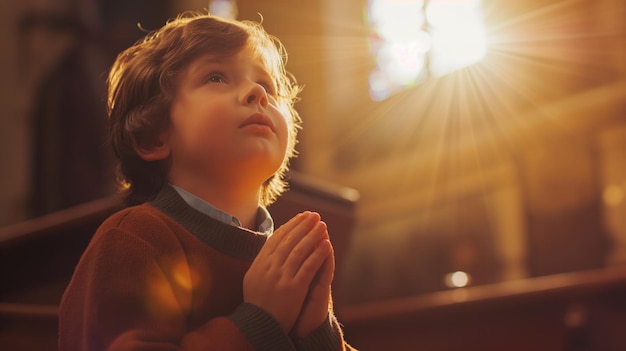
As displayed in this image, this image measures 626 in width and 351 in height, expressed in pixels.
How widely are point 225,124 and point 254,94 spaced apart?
0.06m

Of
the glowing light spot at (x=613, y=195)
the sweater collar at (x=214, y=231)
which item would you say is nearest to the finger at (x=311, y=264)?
the sweater collar at (x=214, y=231)

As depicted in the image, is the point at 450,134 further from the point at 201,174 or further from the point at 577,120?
the point at 201,174

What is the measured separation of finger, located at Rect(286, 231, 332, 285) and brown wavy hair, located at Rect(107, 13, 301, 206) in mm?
265

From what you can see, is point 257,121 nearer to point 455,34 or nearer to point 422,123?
point 455,34

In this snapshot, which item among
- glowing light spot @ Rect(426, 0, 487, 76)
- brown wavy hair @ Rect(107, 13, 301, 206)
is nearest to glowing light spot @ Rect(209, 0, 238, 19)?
glowing light spot @ Rect(426, 0, 487, 76)

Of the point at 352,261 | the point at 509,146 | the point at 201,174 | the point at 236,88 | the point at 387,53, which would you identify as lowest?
the point at 201,174

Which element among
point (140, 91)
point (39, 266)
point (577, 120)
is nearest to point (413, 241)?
point (577, 120)

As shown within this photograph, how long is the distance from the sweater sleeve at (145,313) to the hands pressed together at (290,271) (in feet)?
0.06

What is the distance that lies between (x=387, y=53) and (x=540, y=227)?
2967mm

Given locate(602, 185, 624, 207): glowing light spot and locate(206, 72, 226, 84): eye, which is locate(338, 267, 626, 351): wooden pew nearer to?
locate(206, 72, 226, 84): eye

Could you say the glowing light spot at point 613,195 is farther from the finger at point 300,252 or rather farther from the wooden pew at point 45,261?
the finger at point 300,252

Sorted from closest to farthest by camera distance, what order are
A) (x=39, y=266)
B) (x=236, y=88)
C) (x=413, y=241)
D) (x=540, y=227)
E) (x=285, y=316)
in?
1. (x=285, y=316)
2. (x=236, y=88)
3. (x=39, y=266)
4. (x=540, y=227)
5. (x=413, y=241)

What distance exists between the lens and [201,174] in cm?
93

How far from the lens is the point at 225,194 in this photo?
936 mm
